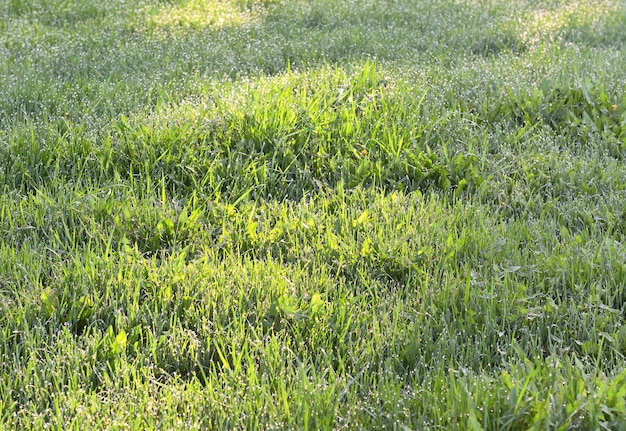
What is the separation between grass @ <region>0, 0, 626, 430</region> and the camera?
2.41 m

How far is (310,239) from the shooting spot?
3.40 metres

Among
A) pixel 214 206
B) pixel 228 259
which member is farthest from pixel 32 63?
pixel 228 259

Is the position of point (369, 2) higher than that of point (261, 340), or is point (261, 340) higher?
point (369, 2)

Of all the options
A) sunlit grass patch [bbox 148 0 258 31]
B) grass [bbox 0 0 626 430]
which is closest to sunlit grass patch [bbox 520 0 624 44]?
grass [bbox 0 0 626 430]

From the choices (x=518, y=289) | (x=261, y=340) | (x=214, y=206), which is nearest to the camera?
(x=261, y=340)

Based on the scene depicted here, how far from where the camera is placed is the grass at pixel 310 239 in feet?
7.91

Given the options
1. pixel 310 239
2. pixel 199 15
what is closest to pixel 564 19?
pixel 199 15

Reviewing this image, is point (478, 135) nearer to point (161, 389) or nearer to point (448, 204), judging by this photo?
point (448, 204)

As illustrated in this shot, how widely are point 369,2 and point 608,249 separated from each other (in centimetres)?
494

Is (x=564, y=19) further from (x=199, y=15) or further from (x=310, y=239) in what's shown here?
(x=310, y=239)

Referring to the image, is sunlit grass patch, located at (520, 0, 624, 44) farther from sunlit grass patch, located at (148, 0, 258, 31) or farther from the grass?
sunlit grass patch, located at (148, 0, 258, 31)

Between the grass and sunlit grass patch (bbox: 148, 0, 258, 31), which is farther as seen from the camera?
sunlit grass patch (bbox: 148, 0, 258, 31)

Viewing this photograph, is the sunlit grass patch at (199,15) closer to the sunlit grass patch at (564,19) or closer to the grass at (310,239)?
the grass at (310,239)

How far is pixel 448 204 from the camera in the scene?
3607mm
